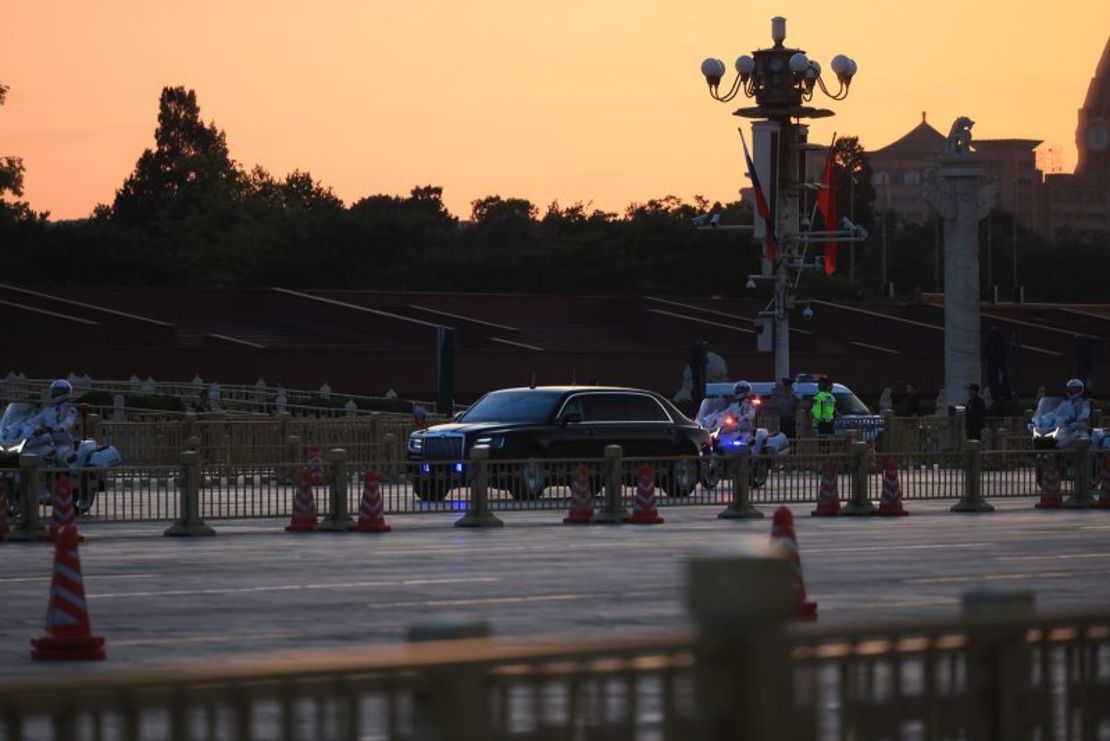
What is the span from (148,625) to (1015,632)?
32.8 ft

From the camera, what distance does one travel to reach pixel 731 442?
121ft

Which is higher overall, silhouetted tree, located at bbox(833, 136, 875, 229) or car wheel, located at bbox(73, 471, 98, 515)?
→ silhouetted tree, located at bbox(833, 136, 875, 229)

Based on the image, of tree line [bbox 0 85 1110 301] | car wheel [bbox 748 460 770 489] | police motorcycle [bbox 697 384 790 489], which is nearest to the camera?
police motorcycle [bbox 697 384 790 489]

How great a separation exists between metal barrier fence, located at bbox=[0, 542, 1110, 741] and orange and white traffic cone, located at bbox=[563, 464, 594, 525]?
21.6 m

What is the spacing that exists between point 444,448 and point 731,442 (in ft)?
22.6

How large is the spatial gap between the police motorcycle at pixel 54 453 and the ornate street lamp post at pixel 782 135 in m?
26.3

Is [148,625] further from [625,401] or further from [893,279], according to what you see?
[893,279]

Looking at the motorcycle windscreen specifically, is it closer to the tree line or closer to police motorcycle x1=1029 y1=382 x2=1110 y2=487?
police motorcycle x1=1029 y1=382 x2=1110 y2=487

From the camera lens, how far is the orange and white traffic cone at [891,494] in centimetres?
2948

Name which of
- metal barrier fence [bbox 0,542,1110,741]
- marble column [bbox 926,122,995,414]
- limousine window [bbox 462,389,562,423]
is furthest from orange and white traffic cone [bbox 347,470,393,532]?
marble column [bbox 926,122,995,414]

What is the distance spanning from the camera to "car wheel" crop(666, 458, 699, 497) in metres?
30.2

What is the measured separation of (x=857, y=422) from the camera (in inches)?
1742

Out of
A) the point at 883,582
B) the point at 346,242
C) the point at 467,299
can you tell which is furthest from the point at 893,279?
the point at 883,582

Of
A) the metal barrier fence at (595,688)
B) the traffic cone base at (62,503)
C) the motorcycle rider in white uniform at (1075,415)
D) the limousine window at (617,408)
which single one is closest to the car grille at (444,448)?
the limousine window at (617,408)
